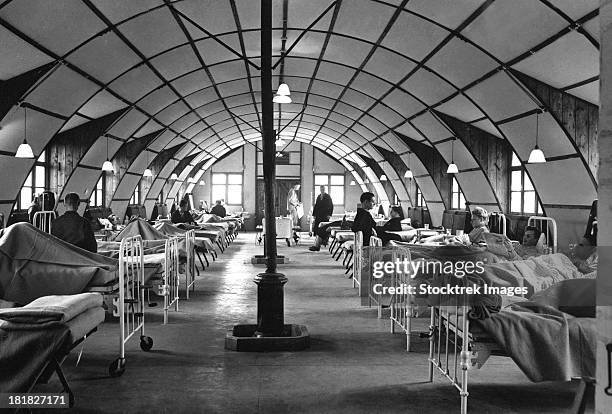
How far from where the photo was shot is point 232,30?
11742mm

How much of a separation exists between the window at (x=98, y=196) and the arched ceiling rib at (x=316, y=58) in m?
2.01

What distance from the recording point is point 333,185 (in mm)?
31828

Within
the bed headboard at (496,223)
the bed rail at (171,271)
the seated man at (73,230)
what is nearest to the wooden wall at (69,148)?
the bed rail at (171,271)

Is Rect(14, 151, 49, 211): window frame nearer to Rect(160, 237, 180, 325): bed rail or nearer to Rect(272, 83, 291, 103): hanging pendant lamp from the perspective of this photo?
Rect(160, 237, 180, 325): bed rail

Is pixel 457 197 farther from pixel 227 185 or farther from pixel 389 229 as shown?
pixel 227 185

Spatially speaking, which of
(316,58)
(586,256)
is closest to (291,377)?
(586,256)

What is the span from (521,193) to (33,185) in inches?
440

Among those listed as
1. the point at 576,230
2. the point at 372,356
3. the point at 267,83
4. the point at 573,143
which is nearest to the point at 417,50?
the point at 573,143

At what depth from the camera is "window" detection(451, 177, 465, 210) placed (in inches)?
720

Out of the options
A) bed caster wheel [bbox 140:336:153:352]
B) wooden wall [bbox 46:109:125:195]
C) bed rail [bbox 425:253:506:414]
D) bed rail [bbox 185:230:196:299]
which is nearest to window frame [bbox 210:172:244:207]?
wooden wall [bbox 46:109:125:195]

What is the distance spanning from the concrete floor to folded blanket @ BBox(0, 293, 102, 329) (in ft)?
2.94

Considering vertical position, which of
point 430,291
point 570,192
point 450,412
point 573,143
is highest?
point 573,143

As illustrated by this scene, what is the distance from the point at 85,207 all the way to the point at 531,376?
47.0 ft

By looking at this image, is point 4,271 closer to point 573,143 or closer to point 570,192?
point 573,143
